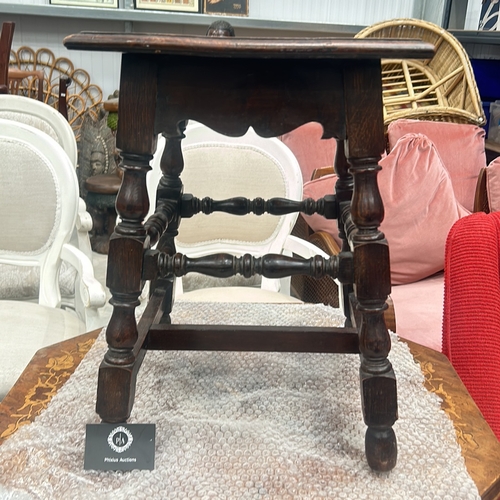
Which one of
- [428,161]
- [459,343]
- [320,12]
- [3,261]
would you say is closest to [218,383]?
[459,343]

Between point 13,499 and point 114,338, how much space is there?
18 centimetres

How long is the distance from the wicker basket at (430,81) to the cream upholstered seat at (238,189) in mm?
840

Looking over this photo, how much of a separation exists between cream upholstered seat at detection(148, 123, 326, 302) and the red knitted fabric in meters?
0.52

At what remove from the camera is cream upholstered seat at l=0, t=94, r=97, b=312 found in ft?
4.74

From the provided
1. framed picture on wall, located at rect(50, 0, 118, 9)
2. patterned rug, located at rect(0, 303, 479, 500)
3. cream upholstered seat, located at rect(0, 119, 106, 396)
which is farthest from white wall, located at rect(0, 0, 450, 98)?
patterned rug, located at rect(0, 303, 479, 500)

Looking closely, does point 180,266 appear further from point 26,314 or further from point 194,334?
point 26,314

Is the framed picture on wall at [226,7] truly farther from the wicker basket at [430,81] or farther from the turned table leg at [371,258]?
the turned table leg at [371,258]

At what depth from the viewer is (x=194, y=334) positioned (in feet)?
2.34

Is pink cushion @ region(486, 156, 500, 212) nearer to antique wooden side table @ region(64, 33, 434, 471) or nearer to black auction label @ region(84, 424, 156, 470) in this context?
antique wooden side table @ region(64, 33, 434, 471)

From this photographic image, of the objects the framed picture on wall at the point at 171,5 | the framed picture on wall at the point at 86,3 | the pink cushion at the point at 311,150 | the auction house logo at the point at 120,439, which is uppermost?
the framed picture on wall at the point at 171,5

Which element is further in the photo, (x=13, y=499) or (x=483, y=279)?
(x=483, y=279)

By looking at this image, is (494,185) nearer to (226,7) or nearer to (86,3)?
(226,7)

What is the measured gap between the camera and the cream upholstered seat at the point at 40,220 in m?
1.14

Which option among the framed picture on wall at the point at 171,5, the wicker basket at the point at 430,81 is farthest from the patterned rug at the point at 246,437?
the framed picture on wall at the point at 171,5
